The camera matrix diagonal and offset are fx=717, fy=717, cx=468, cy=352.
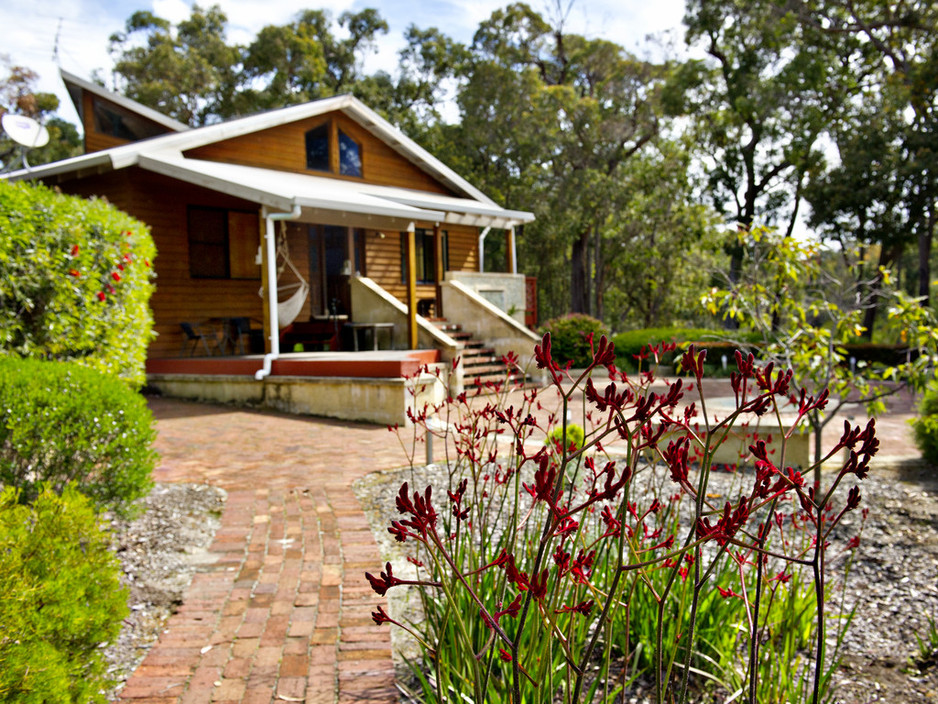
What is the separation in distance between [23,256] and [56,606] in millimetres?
4696

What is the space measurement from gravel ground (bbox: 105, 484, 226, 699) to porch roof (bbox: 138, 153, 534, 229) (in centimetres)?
682

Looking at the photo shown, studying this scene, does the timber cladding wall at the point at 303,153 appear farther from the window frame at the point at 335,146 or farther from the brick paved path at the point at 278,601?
the brick paved path at the point at 278,601

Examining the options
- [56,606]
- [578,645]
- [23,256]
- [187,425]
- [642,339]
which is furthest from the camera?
[642,339]

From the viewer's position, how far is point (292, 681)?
9.71 feet

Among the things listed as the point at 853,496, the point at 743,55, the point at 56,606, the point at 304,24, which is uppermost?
the point at 304,24

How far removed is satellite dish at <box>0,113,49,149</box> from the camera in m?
8.45

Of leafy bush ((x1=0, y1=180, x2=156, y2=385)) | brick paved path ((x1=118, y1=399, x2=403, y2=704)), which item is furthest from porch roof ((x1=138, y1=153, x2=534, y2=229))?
brick paved path ((x1=118, y1=399, x2=403, y2=704))

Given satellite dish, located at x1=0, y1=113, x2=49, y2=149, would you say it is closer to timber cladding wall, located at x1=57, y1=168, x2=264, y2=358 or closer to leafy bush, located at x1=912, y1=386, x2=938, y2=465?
timber cladding wall, located at x1=57, y1=168, x2=264, y2=358

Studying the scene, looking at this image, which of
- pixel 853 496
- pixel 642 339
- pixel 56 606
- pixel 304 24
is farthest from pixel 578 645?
Result: pixel 304 24

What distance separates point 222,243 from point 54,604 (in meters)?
12.7

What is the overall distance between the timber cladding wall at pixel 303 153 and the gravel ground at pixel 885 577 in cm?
1079

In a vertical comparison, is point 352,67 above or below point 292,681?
above

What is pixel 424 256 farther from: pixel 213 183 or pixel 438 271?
pixel 213 183

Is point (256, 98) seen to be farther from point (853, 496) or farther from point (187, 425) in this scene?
point (853, 496)
